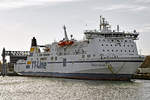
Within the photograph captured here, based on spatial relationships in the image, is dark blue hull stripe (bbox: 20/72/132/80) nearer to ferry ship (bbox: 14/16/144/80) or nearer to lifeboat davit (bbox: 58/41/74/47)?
ferry ship (bbox: 14/16/144/80)

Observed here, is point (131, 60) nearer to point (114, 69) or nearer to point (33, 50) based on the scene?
point (114, 69)

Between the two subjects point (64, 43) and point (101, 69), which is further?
point (64, 43)

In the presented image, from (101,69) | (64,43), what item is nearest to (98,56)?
(101,69)

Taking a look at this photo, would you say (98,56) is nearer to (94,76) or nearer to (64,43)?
(94,76)

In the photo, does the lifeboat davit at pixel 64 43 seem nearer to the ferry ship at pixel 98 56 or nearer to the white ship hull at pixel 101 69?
the ferry ship at pixel 98 56

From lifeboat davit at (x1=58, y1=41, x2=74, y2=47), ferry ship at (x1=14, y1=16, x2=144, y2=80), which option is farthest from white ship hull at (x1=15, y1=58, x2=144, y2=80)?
lifeboat davit at (x1=58, y1=41, x2=74, y2=47)

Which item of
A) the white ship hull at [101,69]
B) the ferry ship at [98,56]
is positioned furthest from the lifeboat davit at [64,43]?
the white ship hull at [101,69]

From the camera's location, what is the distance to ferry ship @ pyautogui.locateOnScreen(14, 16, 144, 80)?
121 feet

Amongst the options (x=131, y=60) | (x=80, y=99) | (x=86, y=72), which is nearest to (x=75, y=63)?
(x=86, y=72)

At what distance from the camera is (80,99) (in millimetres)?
24266

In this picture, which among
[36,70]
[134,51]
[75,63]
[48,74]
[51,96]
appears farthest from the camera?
[36,70]

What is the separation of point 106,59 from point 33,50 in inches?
957

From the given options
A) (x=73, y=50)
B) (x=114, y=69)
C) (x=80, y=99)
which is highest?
(x=73, y=50)

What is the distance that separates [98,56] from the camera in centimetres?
3875
